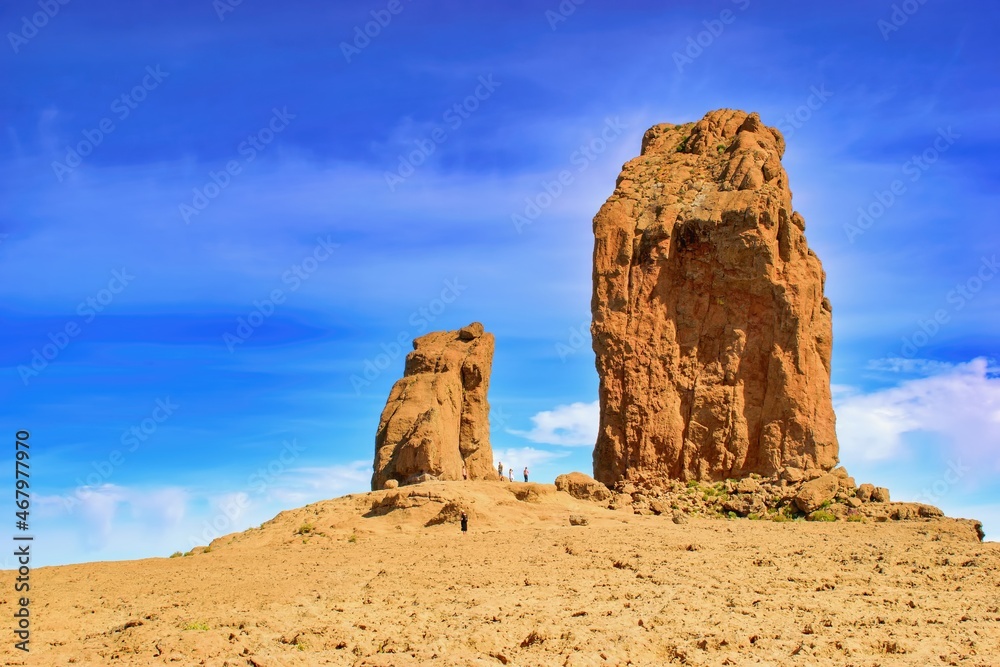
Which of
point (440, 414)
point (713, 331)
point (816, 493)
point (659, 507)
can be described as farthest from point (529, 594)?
point (713, 331)


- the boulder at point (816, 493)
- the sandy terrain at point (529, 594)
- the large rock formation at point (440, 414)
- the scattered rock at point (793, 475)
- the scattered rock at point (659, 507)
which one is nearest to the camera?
the sandy terrain at point (529, 594)

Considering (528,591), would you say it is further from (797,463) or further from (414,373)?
(414,373)

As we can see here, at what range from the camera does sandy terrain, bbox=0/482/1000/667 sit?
48.2 feet

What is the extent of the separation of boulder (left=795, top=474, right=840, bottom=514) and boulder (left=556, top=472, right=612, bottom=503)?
5.04 meters

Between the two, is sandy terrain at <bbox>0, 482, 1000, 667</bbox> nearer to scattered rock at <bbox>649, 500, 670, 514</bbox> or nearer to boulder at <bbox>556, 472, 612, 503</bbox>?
scattered rock at <bbox>649, 500, 670, 514</bbox>

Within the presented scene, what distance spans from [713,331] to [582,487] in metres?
6.12

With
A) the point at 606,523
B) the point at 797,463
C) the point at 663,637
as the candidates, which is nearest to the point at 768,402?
the point at 797,463

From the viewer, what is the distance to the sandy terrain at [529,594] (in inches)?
578

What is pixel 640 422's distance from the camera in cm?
3014

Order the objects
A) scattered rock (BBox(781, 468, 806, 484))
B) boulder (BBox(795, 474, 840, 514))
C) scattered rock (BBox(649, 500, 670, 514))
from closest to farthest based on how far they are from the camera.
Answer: boulder (BBox(795, 474, 840, 514)) < scattered rock (BBox(649, 500, 670, 514)) < scattered rock (BBox(781, 468, 806, 484))

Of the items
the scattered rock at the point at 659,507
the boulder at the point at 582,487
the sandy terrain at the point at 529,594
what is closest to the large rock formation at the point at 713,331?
the boulder at the point at 582,487

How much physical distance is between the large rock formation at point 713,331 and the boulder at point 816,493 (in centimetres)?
141

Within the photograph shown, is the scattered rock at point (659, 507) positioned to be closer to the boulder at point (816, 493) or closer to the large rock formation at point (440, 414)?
the boulder at point (816, 493)

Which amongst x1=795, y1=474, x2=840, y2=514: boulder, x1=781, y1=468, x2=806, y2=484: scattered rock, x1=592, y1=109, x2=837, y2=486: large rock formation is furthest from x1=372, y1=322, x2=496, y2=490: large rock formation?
x1=795, y1=474, x2=840, y2=514: boulder
